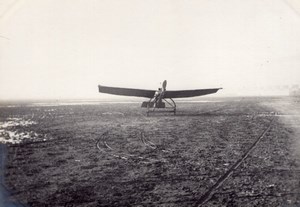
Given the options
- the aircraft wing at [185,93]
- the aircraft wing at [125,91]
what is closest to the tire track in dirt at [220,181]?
the aircraft wing at [185,93]

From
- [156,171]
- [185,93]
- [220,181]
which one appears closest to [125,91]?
[185,93]

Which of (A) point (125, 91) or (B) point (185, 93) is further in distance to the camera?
(B) point (185, 93)

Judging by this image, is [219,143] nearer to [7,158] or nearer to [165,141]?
[165,141]

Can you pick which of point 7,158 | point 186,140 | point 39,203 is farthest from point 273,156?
A: point 7,158

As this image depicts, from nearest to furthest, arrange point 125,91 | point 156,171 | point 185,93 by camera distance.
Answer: point 156,171
point 125,91
point 185,93

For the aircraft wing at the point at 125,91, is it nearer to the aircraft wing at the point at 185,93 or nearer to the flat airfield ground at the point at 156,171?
the aircraft wing at the point at 185,93

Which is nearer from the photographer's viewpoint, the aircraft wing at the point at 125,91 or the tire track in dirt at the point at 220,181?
the tire track in dirt at the point at 220,181

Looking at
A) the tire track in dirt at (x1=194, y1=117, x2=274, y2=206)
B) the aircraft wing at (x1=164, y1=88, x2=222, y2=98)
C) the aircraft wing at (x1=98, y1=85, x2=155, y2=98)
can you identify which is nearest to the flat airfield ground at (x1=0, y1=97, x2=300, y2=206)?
the tire track in dirt at (x1=194, y1=117, x2=274, y2=206)

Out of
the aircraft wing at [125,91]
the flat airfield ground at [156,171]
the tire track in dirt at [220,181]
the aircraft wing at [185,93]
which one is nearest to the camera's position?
the tire track in dirt at [220,181]

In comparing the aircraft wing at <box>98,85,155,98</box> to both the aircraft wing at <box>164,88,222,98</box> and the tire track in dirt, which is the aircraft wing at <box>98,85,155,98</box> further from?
the tire track in dirt

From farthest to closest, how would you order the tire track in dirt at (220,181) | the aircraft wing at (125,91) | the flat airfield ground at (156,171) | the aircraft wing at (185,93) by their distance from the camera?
the aircraft wing at (185,93)
the aircraft wing at (125,91)
the flat airfield ground at (156,171)
the tire track in dirt at (220,181)

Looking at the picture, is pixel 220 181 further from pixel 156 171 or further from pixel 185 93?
pixel 185 93
